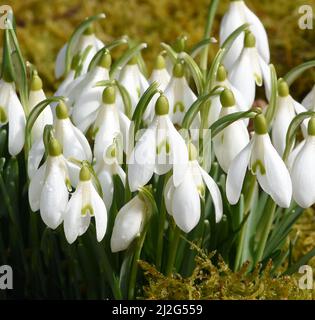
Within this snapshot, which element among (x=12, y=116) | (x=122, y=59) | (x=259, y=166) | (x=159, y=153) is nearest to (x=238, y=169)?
(x=259, y=166)

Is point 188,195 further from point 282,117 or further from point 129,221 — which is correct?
point 282,117

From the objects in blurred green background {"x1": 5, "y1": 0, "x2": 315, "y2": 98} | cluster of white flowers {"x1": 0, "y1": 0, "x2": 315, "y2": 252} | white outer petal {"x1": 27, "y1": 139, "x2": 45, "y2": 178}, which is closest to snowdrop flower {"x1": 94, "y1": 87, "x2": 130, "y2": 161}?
cluster of white flowers {"x1": 0, "y1": 0, "x2": 315, "y2": 252}

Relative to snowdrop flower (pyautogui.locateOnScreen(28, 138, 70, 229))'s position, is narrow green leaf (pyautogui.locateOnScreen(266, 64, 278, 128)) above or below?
above

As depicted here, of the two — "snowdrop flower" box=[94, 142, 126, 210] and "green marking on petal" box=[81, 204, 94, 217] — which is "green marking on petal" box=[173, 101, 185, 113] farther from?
"green marking on petal" box=[81, 204, 94, 217]

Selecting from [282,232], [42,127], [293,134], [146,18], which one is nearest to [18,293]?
[42,127]

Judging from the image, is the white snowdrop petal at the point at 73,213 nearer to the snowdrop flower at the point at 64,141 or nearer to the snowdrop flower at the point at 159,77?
the snowdrop flower at the point at 64,141

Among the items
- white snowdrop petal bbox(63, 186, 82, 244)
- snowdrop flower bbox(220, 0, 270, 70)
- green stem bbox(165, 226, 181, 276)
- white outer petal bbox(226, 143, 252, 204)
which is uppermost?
snowdrop flower bbox(220, 0, 270, 70)
